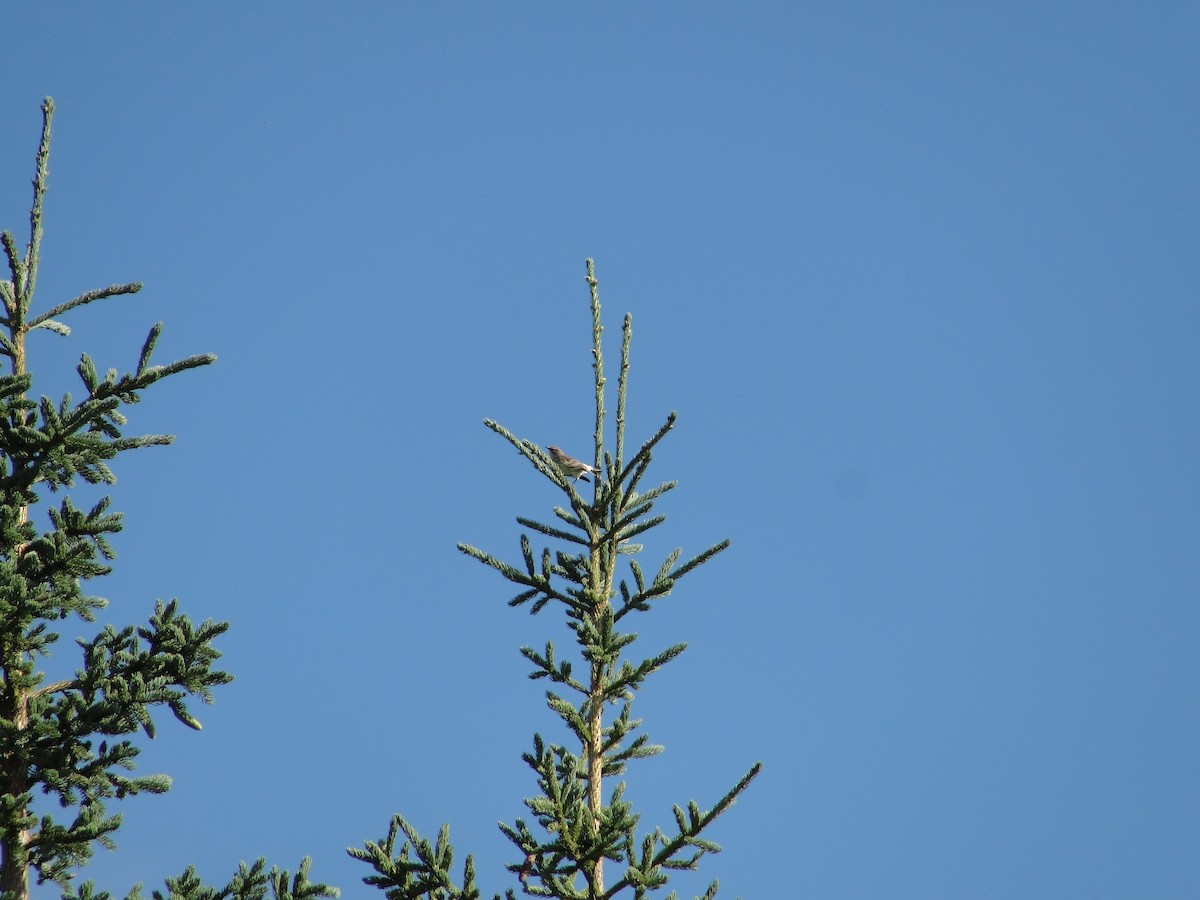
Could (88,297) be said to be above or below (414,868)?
above

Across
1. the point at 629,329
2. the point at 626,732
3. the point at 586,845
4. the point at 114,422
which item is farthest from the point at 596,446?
the point at 114,422

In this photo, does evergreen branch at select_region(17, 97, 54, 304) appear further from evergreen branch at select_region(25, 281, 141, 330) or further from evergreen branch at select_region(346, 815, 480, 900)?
evergreen branch at select_region(346, 815, 480, 900)

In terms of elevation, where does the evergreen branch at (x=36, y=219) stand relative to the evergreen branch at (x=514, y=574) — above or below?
above

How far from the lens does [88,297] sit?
29.9ft

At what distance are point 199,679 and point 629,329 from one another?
13.1 feet

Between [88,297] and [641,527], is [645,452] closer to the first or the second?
[641,527]

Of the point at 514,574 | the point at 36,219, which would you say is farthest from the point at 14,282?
the point at 514,574

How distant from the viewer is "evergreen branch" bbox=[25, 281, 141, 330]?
8.97 m

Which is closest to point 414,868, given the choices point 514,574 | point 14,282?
point 514,574

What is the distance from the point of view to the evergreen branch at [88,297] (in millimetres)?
8969

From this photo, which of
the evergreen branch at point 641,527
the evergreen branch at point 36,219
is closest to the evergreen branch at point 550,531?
the evergreen branch at point 641,527

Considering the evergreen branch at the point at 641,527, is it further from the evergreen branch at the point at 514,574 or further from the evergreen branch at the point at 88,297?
the evergreen branch at the point at 88,297

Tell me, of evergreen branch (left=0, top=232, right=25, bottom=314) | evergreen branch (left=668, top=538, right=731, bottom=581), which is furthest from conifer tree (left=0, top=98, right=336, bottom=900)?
evergreen branch (left=668, top=538, right=731, bottom=581)

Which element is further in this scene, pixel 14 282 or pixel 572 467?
pixel 572 467
